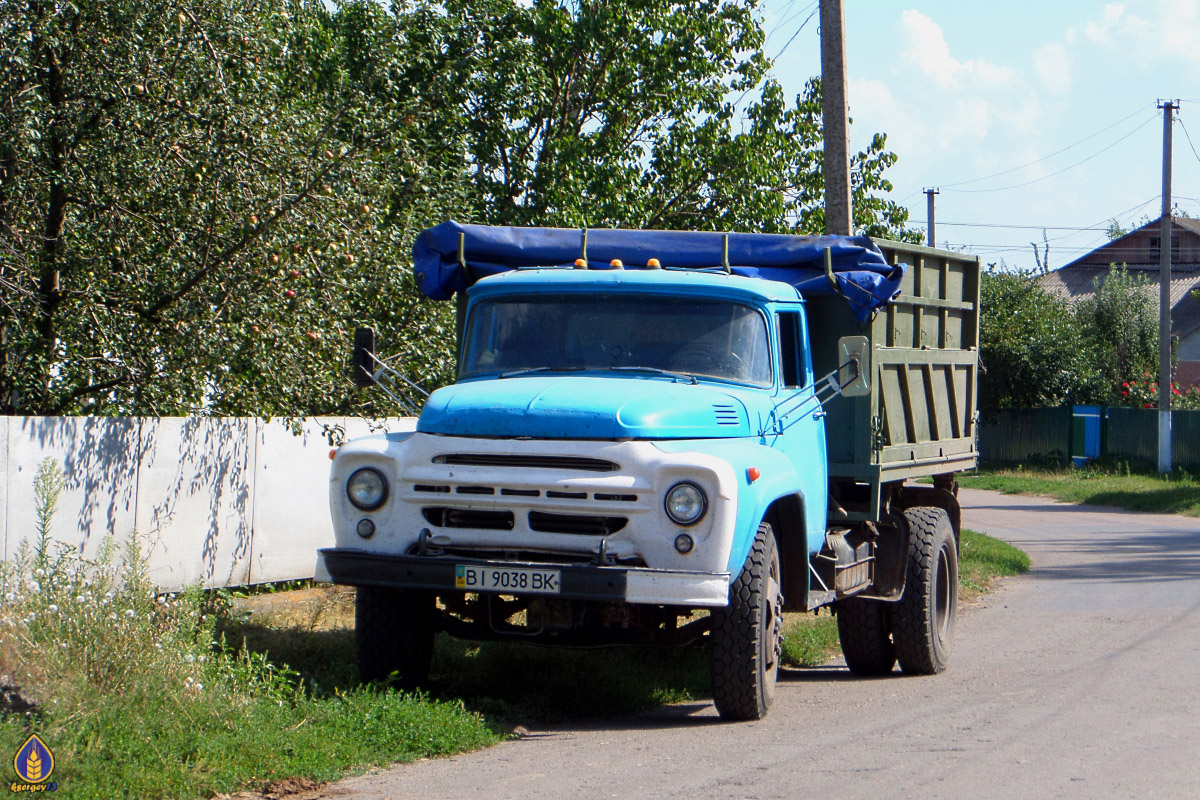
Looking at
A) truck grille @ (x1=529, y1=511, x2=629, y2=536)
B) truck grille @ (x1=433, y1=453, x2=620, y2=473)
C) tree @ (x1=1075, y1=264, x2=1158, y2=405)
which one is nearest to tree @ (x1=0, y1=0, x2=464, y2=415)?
truck grille @ (x1=433, y1=453, x2=620, y2=473)

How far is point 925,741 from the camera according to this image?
22.6ft

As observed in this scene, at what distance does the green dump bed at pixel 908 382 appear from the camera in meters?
8.91

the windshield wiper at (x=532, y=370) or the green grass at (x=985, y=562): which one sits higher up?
the windshield wiper at (x=532, y=370)

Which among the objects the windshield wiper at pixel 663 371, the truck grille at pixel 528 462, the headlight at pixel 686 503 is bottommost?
the headlight at pixel 686 503

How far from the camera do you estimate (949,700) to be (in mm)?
8258

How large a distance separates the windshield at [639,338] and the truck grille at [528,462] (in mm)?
1028

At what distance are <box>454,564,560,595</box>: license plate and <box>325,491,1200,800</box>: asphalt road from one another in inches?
30.7

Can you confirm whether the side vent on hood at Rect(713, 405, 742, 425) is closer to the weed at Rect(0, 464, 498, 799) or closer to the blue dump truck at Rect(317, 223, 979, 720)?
the blue dump truck at Rect(317, 223, 979, 720)

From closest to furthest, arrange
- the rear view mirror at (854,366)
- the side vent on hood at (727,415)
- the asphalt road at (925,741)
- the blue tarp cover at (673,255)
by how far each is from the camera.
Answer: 1. the asphalt road at (925,741)
2. the side vent on hood at (727,415)
3. the rear view mirror at (854,366)
4. the blue tarp cover at (673,255)

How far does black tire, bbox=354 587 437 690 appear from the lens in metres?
7.31

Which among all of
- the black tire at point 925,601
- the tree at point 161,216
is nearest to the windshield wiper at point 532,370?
the tree at point 161,216

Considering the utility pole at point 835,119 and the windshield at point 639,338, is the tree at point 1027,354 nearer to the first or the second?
the utility pole at point 835,119

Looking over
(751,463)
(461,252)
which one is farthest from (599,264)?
(751,463)

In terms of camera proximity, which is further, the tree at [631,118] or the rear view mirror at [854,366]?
the tree at [631,118]
